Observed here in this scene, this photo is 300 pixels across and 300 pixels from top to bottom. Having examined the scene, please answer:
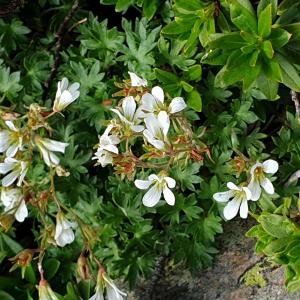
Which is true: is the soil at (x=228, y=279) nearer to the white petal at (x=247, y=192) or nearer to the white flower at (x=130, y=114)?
the white petal at (x=247, y=192)

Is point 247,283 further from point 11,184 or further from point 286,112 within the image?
point 11,184

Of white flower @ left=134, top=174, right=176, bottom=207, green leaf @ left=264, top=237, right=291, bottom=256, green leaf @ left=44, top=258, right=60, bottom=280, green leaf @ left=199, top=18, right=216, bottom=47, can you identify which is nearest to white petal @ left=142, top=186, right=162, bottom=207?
white flower @ left=134, top=174, right=176, bottom=207

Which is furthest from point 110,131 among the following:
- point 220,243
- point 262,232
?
point 220,243

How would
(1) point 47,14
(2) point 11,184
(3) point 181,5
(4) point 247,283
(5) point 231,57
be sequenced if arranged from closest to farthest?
(5) point 231,57
(3) point 181,5
(2) point 11,184
(4) point 247,283
(1) point 47,14

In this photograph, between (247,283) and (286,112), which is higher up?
(286,112)

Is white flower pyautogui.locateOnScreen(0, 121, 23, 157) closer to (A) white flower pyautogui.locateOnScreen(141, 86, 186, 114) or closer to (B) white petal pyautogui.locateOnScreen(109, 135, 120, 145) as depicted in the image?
(B) white petal pyautogui.locateOnScreen(109, 135, 120, 145)

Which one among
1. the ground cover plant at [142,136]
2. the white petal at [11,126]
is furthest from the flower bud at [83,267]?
the white petal at [11,126]
